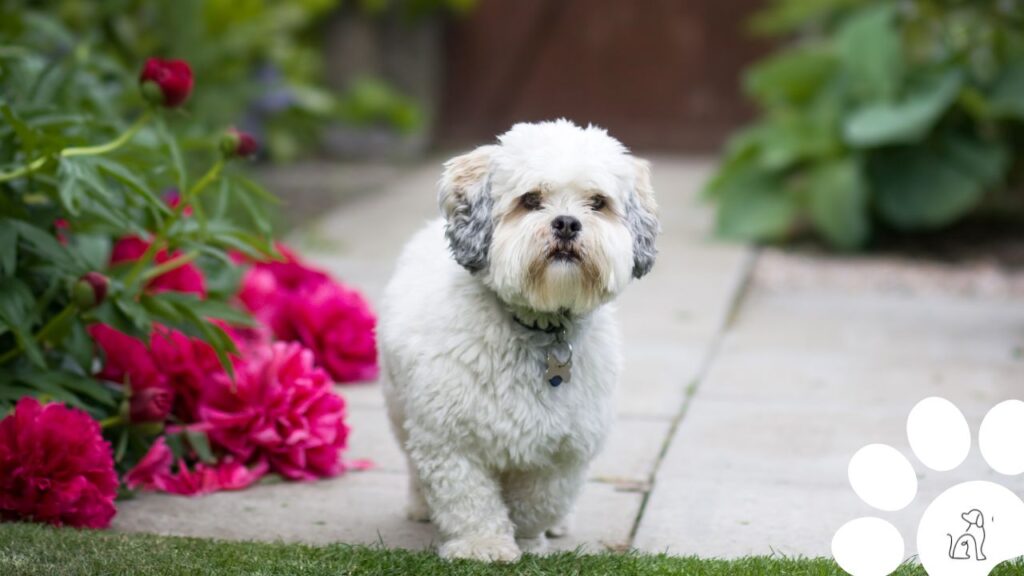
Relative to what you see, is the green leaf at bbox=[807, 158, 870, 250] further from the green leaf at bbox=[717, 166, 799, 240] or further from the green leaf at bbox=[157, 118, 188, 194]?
the green leaf at bbox=[157, 118, 188, 194]

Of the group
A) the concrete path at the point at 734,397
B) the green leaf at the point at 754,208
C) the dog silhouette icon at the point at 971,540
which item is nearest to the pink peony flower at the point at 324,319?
the concrete path at the point at 734,397

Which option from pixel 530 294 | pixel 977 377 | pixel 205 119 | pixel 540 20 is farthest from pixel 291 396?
pixel 540 20

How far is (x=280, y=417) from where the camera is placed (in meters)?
4.53

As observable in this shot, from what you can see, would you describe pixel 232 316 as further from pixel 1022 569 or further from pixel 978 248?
pixel 978 248

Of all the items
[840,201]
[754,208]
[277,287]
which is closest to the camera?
[277,287]

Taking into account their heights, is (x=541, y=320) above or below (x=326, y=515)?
above

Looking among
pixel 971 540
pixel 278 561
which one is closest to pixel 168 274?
pixel 278 561

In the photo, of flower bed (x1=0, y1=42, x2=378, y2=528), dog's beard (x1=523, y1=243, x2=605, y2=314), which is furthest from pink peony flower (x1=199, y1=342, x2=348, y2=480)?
dog's beard (x1=523, y1=243, x2=605, y2=314)

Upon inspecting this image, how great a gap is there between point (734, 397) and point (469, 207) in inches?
94.1

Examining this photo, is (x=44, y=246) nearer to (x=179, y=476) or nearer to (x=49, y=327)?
(x=49, y=327)

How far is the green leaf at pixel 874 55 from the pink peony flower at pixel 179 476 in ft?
17.7

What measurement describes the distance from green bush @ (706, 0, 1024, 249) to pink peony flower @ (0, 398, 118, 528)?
559 cm

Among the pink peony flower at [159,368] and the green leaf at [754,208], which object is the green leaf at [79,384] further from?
the green leaf at [754,208]

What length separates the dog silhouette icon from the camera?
335 centimetres
